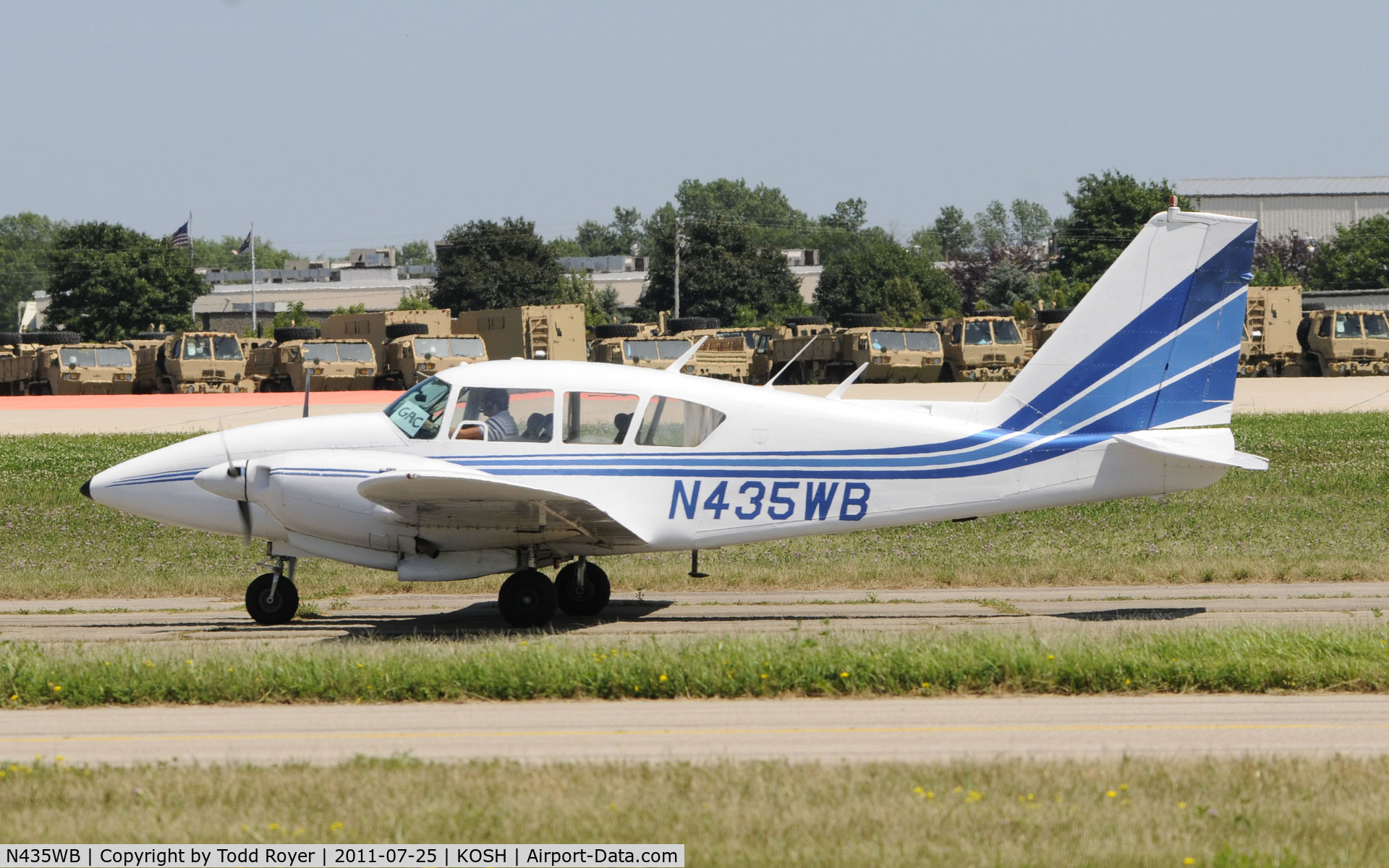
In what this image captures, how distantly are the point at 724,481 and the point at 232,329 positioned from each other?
10644cm

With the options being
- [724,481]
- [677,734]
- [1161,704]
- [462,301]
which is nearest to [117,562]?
[724,481]

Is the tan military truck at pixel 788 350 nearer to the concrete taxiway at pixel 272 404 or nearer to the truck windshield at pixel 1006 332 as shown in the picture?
the concrete taxiway at pixel 272 404

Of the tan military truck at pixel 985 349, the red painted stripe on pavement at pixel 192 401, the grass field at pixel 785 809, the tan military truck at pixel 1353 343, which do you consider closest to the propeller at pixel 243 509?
the grass field at pixel 785 809

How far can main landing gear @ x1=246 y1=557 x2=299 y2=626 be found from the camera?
12703 mm

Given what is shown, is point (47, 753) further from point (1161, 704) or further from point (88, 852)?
point (1161, 704)

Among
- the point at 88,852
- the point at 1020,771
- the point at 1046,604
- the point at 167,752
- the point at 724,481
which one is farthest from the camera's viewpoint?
the point at 1046,604

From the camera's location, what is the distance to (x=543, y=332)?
45000 mm

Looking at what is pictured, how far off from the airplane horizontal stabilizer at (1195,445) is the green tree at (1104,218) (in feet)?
292

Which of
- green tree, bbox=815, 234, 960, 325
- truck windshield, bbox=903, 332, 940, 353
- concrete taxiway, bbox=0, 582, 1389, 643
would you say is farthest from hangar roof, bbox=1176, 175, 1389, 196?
concrete taxiway, bbox=0, 582, 1389, 643

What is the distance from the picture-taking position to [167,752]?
8.04 meters

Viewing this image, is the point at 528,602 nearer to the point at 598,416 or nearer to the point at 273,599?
the point at 598,416

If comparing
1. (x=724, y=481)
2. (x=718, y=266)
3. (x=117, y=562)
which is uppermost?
(x=718, y=266)

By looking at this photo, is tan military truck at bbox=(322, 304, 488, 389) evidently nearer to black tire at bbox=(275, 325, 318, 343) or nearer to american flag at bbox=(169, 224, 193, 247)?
black tire at bbox=(275, 325, 318, 343)

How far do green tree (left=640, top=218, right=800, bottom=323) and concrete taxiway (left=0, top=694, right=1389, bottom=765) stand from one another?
81308mm
